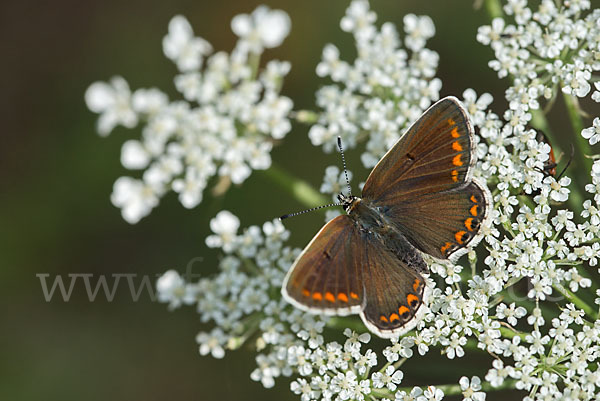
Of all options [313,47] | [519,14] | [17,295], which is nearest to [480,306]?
[519,14]

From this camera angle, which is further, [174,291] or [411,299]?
[174,291]

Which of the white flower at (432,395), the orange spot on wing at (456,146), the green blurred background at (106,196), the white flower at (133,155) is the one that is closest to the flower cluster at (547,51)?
the orange spot on wing at (456,146)

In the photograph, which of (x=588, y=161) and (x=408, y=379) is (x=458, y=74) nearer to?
(x=588, y=161)

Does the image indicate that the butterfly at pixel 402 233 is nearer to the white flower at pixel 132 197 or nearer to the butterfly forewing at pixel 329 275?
the butterfly forewing at pixel 329 275

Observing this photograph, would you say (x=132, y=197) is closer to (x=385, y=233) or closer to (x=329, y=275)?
(x=329, y=275)

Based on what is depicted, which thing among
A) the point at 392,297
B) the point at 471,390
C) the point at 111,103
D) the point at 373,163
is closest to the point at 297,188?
the point at 373,163
